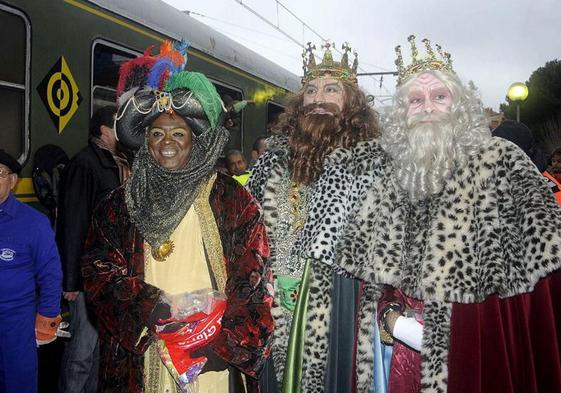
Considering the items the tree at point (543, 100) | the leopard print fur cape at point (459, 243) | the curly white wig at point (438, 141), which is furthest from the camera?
the tree at point (543, 100)

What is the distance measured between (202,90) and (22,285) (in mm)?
1934

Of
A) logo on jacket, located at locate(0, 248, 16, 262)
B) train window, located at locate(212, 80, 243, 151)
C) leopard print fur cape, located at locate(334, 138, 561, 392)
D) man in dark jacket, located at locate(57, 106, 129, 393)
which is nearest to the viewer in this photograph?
leopard print fur cape, located at locate(334, 138, 561, 392)

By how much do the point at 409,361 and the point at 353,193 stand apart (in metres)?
0.90

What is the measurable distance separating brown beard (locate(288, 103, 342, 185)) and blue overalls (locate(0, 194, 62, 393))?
1693 millimetres

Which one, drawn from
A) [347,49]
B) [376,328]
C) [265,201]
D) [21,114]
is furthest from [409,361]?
[21,114]

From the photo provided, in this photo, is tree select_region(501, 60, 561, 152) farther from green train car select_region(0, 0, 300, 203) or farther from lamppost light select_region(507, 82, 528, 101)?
green train car select_region(0, 0, 300, 203)

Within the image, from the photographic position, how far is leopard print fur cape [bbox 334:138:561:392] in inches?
92.7

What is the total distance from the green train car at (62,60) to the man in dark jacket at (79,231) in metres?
0.28

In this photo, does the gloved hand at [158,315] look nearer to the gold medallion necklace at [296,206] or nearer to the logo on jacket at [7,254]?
the gold medallion necklace at [296,206]

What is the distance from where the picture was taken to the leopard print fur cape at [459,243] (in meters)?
2.35

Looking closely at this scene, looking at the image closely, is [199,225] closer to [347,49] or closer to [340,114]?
[340,114]

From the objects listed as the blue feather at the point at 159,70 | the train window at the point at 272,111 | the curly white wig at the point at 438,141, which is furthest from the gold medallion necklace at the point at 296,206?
the train window at the point at 272,111

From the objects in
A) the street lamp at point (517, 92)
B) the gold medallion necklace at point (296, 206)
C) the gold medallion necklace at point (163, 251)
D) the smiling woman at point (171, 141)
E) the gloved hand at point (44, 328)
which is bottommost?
the gloved hand at point (44, 328)

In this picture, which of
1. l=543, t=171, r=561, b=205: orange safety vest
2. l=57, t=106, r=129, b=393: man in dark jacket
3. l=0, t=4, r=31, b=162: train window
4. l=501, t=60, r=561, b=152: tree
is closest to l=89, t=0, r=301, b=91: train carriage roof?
l=0, t=4, r=31, b=162: train window
